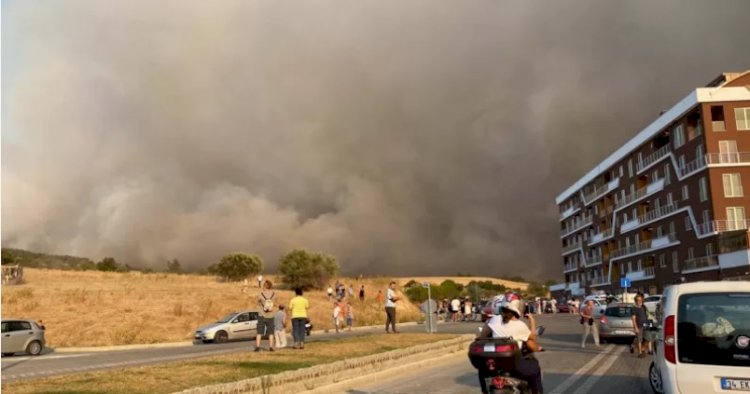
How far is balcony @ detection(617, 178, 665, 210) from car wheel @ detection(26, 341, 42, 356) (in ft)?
186

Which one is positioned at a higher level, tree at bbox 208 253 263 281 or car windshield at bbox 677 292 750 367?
tree at bbox 208 253 263 281

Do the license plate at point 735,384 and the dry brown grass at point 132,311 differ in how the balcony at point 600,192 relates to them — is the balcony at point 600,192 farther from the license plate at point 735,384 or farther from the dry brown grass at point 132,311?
the license plate at point 735,384

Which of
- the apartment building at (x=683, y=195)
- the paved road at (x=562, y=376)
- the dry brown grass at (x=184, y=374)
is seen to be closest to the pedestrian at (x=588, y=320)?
the paved road at (x=562, y=376)

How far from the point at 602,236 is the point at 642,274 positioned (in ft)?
52.0

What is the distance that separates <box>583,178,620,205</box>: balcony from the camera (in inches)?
3079

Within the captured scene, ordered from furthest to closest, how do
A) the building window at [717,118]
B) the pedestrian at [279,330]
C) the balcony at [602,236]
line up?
the balcony at [602,236]
the building window at [717,118]
the pedestrian at [279,330]

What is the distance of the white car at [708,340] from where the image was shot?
6426 mm

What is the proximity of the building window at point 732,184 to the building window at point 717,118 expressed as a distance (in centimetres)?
401

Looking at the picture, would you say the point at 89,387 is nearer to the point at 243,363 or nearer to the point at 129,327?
the point at 243,363

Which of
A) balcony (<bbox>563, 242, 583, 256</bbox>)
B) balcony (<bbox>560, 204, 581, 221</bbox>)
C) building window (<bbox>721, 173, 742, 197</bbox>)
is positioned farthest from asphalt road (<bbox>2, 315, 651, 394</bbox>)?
balcony (<bbox>560, 204, 581, 221</bbox>)

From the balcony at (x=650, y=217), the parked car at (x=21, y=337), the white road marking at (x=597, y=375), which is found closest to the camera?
the white road marking at (x=597, y=375)

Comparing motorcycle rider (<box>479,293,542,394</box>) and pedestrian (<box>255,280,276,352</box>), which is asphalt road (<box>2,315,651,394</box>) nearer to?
motorcycle rider (<box>479,293,542,394</box>)

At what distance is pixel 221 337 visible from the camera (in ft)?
95.9

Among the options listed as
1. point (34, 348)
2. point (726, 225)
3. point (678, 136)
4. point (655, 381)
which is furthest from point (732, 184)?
point (34, 348)
